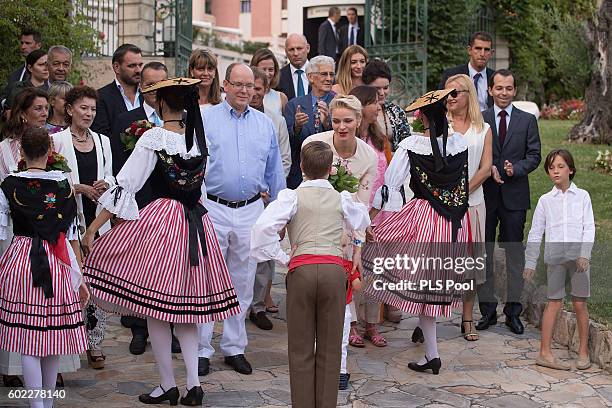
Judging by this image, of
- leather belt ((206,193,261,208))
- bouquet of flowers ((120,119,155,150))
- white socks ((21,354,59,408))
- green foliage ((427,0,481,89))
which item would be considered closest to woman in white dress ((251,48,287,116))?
leather belt ((206,193,261,208))

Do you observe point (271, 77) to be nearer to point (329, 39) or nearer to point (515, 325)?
point (515, 325)

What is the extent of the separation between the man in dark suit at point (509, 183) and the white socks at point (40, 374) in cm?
375

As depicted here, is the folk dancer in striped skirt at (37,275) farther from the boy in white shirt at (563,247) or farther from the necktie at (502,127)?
the necktie at (502,127)

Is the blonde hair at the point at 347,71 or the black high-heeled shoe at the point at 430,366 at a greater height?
the blonde hair at the point at 347,71

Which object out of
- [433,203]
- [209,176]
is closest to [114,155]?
[209,176]

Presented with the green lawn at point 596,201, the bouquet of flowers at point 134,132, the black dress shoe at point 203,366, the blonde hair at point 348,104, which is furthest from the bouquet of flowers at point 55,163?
the green lawn at point 596,201

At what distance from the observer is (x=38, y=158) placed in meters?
5.70

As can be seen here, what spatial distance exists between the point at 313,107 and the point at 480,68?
1.84 m

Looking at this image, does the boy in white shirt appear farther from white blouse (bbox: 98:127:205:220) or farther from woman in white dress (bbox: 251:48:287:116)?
white blouse (bbox: 98:127:205:220)

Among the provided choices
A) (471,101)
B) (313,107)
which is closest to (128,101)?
(313,107)

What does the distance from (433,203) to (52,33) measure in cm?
587

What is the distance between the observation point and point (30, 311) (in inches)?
220

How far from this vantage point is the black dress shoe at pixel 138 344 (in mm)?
7180

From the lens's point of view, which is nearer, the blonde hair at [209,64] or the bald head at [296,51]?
the blonde hair at [209,64]
